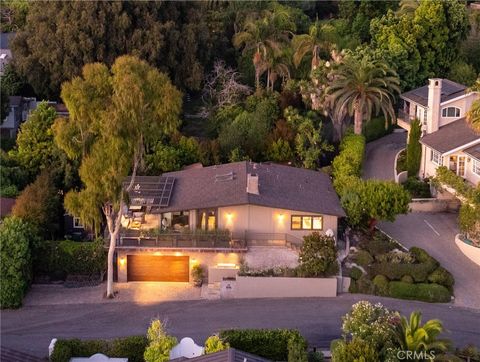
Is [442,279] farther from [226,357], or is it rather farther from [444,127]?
[444,127]

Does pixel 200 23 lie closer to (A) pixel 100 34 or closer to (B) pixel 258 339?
(A) pixel 100 34

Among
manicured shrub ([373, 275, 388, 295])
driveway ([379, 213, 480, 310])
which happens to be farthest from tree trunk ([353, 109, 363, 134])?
manicured shrub ([373, 275, 388, 295])

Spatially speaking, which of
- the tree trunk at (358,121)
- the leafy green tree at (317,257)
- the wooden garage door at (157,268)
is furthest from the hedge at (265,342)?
the tree trunk at (358,121)

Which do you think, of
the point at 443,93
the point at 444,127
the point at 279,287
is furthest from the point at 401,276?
the point at 443,93

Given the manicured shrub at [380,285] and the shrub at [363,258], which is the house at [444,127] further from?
the manicured shrub at [380,285]

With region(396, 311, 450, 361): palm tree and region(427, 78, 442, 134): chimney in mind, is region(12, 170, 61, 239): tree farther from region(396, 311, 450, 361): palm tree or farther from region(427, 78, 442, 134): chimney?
region(427, 78, 442, 134): chimney

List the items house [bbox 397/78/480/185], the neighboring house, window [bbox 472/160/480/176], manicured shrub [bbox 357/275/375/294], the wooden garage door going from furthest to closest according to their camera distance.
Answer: the neighboring house < house [bbox 397/78/480/185] < window [bbox 472/160/480/176] < the wooden garage door < manicured shrub [bbox 357/275/375/294]
